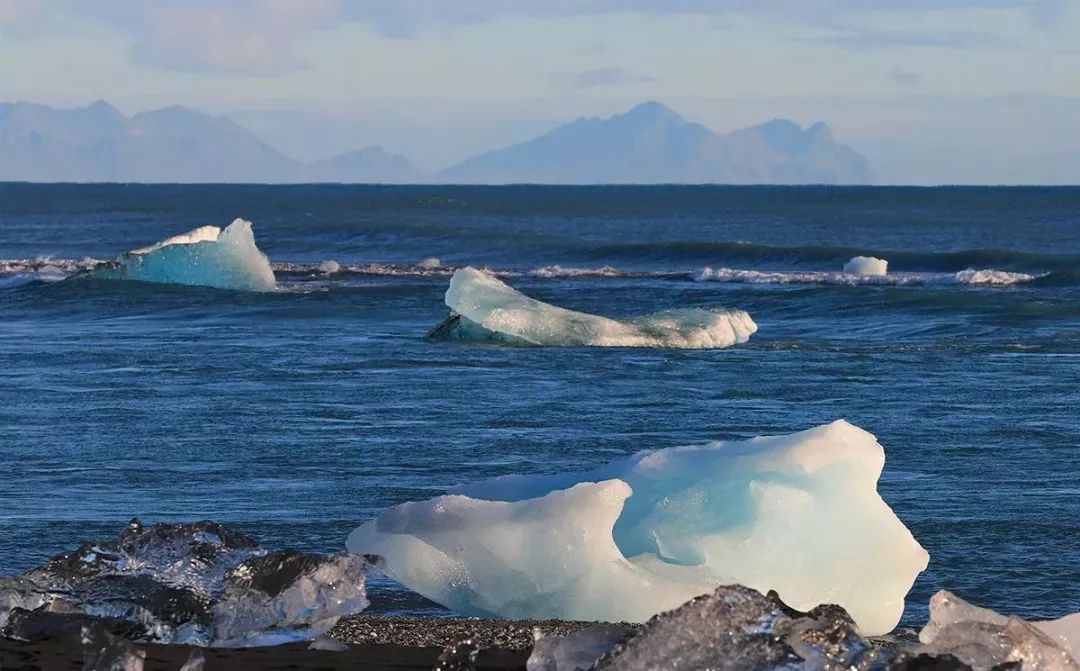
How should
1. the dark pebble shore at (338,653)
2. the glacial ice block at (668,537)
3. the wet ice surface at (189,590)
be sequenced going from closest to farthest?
the dark pebble shore at (338,653), the wet ice surface at (189,590), the glacial ice block at (668,537)

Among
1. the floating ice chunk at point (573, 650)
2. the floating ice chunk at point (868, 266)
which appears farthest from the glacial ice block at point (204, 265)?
the floating ice chunk at point (573, 650)

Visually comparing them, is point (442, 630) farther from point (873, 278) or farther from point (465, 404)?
point (873, 278)

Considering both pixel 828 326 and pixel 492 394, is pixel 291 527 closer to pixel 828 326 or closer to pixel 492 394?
pixel 492 394

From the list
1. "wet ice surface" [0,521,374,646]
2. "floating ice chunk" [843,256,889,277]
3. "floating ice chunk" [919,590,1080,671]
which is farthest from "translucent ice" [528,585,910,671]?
"floating ice chunk" [843,256,889,277]

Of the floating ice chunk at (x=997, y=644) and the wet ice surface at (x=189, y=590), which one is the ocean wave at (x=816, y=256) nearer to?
the wet ice surface at (x=189, y=590)

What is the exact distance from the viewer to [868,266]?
118 ft

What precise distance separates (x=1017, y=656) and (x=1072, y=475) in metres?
5.84

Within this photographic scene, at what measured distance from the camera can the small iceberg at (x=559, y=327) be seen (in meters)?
18.1

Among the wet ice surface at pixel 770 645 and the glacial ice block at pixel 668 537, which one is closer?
the wet ice surface at pixel 770 645

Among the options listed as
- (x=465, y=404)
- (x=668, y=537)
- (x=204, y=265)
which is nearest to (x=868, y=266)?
(x=204, y=265)

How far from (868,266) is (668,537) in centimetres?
2969

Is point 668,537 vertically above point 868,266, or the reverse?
point 668,537

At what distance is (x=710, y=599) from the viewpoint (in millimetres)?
4672

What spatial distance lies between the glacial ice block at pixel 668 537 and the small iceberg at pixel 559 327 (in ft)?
35.3
